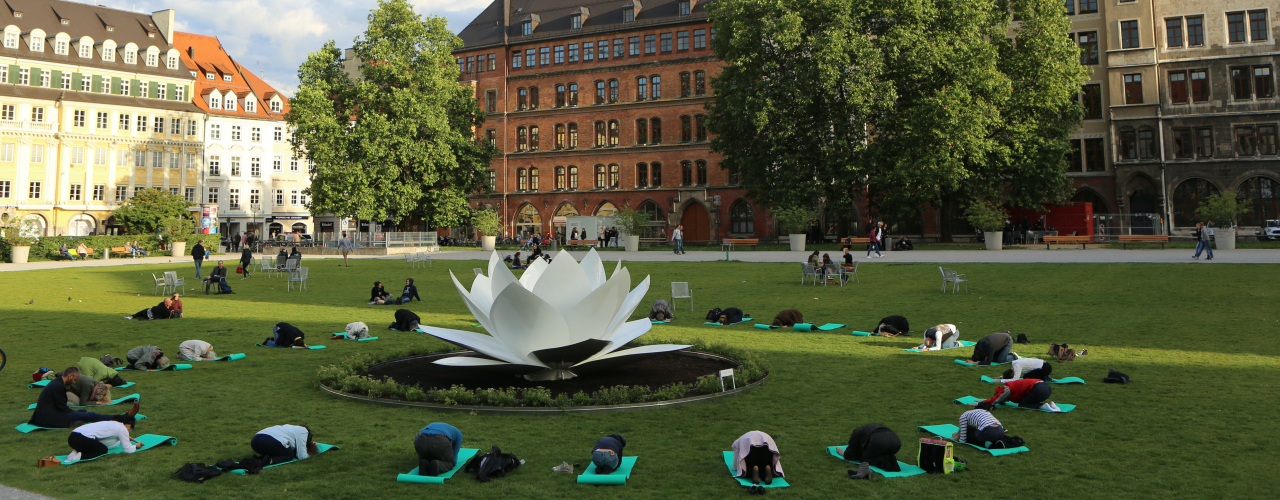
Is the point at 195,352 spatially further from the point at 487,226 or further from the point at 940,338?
the point at 487,226

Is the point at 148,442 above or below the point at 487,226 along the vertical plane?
below

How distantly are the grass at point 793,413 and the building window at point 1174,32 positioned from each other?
125 feet

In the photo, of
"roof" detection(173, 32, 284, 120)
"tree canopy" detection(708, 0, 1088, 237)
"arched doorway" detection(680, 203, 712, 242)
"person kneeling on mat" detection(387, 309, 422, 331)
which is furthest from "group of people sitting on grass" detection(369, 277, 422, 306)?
"roof" detection(173, 32, 284, 120)

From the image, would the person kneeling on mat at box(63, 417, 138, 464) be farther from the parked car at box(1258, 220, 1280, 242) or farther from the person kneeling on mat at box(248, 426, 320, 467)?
the parked car at box(1258, 220, 1280, 242)

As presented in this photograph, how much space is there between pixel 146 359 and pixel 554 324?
21.1ft

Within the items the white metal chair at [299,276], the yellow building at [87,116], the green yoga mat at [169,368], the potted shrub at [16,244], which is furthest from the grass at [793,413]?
the yellow building at [87,116]

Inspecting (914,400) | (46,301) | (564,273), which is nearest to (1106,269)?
(914,400)

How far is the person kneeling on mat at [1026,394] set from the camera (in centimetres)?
825

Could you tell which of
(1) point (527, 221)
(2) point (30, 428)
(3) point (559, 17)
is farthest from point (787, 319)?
(3) point (559, 17)

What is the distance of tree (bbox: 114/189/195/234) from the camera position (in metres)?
53.1

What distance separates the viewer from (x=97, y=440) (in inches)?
266

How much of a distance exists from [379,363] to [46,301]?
15.8 meters

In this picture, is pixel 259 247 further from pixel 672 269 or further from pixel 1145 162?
pixel 1145 162

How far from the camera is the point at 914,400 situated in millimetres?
8867
